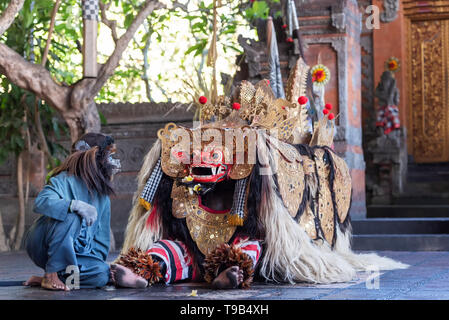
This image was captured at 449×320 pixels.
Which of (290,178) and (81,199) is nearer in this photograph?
(81,199)

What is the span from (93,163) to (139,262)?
0.66 m

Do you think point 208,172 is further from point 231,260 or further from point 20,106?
point 20,106

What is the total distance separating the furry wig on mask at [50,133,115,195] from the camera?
167 inches

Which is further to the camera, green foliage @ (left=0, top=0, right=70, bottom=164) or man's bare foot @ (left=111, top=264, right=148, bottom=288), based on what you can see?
green foliage @ (left=0, top=0, right=70, bottom=164)

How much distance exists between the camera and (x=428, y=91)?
41.8ft

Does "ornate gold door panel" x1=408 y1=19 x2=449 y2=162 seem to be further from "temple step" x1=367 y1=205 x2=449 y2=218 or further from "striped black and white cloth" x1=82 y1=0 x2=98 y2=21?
"striped black and white cloth" x1=82 y1=0 x2=98 y2=21

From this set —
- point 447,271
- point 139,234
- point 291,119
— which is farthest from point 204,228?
A: point 447,271

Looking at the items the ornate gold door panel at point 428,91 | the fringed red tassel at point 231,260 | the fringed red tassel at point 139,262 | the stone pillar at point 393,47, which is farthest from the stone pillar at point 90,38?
the ornate gold door panel at point 428,91

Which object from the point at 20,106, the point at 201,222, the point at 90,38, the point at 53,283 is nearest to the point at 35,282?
the point at 53,283

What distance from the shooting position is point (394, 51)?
1257 centimetres

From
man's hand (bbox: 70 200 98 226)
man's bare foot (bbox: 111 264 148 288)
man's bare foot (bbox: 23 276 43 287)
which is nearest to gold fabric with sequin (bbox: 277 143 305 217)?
man's bare foot (bbox: 111 264 148 288)

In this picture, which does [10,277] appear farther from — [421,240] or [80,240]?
[421,240]

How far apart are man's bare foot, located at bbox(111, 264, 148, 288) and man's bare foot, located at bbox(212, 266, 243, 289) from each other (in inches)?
17.1
